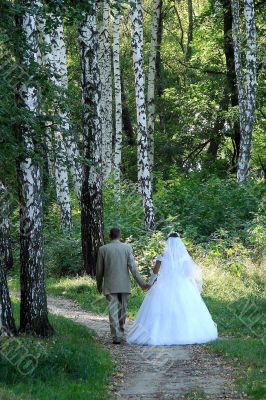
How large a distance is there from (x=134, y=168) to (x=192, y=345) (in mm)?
28727

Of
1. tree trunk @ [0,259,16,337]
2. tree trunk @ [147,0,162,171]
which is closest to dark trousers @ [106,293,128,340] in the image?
tree trunk @ [0,259,16,337]

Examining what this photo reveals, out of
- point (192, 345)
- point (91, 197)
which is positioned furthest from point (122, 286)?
point (91, 197)

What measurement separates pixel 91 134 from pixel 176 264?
610cm

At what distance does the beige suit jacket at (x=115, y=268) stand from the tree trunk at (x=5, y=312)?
2.30 meters

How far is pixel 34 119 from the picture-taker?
10.9 metres

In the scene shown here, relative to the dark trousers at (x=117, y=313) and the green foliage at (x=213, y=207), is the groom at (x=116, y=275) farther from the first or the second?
the green foliage at (x=213, y=207)

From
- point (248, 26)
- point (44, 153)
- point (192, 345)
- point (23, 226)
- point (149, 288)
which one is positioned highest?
point (248, 26)

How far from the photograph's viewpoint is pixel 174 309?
14.2 meters

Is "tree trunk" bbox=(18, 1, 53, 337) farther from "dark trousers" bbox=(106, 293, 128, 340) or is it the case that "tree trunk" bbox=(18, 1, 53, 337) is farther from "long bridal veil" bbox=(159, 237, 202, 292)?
"long bridal veil" bbox=(159, 237, 202, 292)

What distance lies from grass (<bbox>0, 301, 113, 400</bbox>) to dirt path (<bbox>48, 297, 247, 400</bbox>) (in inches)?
11.6

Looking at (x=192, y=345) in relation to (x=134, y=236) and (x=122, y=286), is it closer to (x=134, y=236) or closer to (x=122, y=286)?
(x=122, y=286)

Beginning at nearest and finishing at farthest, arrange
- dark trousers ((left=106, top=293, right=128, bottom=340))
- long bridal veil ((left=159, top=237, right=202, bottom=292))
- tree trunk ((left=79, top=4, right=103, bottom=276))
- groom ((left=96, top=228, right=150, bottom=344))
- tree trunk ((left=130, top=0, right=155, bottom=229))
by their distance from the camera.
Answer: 1. dark trousers ((left=106, top=293, right=128, bottom=340))
2. groom ((left=96, top=228, right=150, bottom=344))
3. long bridal veil ((left=159, top=237, right=202, bottom=292))
4. tree trunk ((left=79, top=4, right=103, bottom=276))
5. tree trunk ((left=130, top=0, right=155, bottom=229))

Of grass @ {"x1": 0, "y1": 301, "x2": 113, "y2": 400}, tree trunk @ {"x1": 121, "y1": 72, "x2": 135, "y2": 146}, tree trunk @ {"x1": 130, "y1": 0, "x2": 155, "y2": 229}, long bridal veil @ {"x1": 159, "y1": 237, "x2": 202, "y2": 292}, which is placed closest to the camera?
grass @ {"x1": 0, "y1": 301, "x2": 113, "y2": 400}

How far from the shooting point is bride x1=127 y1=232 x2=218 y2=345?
13.8 m
